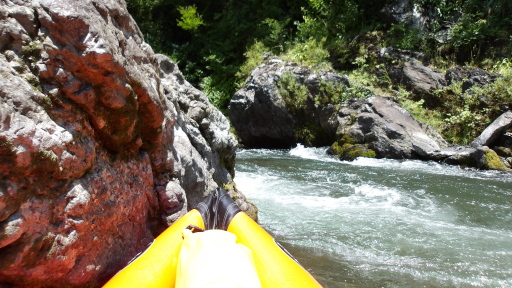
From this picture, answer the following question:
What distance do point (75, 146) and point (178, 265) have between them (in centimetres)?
94

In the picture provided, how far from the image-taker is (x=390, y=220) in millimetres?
4688

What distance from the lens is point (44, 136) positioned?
189 cm

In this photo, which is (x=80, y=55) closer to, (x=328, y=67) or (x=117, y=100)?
(x=117, y=100)

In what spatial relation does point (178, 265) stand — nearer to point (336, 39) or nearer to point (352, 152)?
point (352, 152)

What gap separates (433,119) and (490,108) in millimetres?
1391

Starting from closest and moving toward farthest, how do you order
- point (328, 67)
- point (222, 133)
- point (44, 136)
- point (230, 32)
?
point (44, 136) → point (222, 133) → point (328, 67) → point (230, 32)

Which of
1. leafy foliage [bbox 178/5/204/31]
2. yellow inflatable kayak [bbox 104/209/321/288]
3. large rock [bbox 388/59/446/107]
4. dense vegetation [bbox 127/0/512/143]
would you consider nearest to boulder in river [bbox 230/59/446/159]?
dense vegetation [bbox 127/0/512/143]

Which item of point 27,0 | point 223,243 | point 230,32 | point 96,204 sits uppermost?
point 230,32

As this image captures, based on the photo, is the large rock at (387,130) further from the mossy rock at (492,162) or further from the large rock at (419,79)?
the large rock at (419,79)

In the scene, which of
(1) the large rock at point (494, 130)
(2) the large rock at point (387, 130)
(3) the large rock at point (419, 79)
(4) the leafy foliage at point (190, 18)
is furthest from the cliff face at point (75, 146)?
(4) the leafy foliage at point (190, 18)

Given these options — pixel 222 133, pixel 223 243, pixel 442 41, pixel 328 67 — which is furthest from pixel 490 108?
pixel 223 243

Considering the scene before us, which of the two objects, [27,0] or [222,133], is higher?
[27,0]

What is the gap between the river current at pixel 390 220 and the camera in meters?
3.27

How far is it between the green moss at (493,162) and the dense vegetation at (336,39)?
1485 mm
